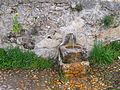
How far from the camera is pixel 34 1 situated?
19.0 feet

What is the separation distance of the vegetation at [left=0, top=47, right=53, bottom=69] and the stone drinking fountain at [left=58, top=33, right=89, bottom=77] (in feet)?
1.24

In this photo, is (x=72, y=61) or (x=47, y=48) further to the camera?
(x=47, y=48)

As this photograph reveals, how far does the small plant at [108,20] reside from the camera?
6047mm

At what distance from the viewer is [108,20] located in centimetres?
605

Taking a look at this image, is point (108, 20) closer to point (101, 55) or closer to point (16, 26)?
point (101, 55)

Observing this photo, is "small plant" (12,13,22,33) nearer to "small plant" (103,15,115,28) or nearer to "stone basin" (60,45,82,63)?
"stone basin" (60,45,82,63)

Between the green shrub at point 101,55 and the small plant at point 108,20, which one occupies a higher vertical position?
the small plant at point 108,20

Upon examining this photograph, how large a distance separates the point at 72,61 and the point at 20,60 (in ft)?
3.07

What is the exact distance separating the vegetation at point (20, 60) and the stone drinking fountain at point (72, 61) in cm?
38

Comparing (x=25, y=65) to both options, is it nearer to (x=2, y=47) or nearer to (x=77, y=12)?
(x=2, y=47)

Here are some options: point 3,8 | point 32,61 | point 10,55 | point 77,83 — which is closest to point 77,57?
point 77,83

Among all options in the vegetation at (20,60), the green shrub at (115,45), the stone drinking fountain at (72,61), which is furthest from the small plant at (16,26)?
the green shrub at (115,45)

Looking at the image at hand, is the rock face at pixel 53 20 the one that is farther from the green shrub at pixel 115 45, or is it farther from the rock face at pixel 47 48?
the green shrub at pixel 115 45

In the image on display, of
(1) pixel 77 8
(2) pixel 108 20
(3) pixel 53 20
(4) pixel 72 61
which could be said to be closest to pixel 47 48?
(3) pixel 53 20
